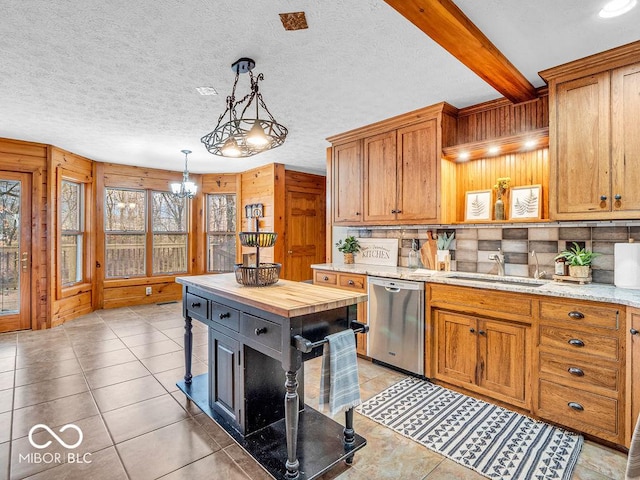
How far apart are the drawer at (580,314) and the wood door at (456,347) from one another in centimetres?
52

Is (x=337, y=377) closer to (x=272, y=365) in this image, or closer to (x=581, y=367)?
(x=272, y=365)

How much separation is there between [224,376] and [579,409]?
231 centimetres

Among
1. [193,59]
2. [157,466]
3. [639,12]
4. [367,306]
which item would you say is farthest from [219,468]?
[639,12]

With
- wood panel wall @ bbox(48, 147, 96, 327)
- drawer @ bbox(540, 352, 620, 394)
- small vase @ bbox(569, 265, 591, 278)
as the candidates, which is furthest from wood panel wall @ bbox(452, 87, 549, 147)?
wood panel wall @ bbox(48, 147, 96, 327)

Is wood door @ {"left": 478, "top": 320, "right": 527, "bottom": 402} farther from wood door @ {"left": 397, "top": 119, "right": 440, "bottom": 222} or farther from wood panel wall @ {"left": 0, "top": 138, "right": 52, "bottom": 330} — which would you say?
wood panel wall @ {"left": 0, "top": 138, "right": 52, "bottom": 330}

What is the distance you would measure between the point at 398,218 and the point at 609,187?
1.71 metres

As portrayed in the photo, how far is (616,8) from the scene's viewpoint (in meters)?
1.83

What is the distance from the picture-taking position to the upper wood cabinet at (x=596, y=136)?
7.41 ft

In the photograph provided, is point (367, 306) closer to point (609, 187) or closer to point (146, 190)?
point (609, 187)

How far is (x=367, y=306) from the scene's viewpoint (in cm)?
347

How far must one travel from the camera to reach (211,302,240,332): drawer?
2.08 meters

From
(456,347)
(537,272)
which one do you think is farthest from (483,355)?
(537,272)

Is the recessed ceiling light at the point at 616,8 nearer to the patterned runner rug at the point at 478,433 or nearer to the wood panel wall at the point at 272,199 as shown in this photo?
the patterned runner rug at the point at 478,433

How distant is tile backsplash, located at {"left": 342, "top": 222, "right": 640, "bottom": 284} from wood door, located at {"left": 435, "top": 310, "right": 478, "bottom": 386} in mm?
757
